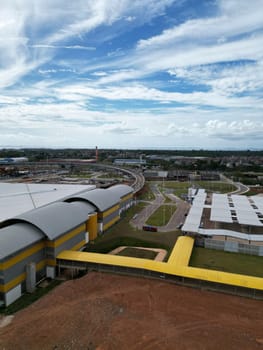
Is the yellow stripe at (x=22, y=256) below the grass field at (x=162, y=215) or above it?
above

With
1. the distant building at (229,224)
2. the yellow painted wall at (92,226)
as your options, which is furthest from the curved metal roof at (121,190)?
the distant building at (229,224)

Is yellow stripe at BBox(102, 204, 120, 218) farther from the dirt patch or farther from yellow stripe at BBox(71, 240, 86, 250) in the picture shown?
the dirt patch

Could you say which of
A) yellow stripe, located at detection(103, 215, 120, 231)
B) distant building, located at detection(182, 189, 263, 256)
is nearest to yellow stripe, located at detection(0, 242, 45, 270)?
yellow stripe, located at detection(103, 215, 120, 231)

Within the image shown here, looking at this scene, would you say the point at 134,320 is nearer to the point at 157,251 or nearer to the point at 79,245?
the point at 157,251

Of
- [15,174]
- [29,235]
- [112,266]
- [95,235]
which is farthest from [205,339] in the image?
[15,174]

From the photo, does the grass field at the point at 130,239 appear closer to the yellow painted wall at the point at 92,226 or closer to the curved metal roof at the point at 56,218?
the yellow painted wall at the point at 92,226

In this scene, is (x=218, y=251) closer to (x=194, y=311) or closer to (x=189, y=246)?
(x=189, y=246)
